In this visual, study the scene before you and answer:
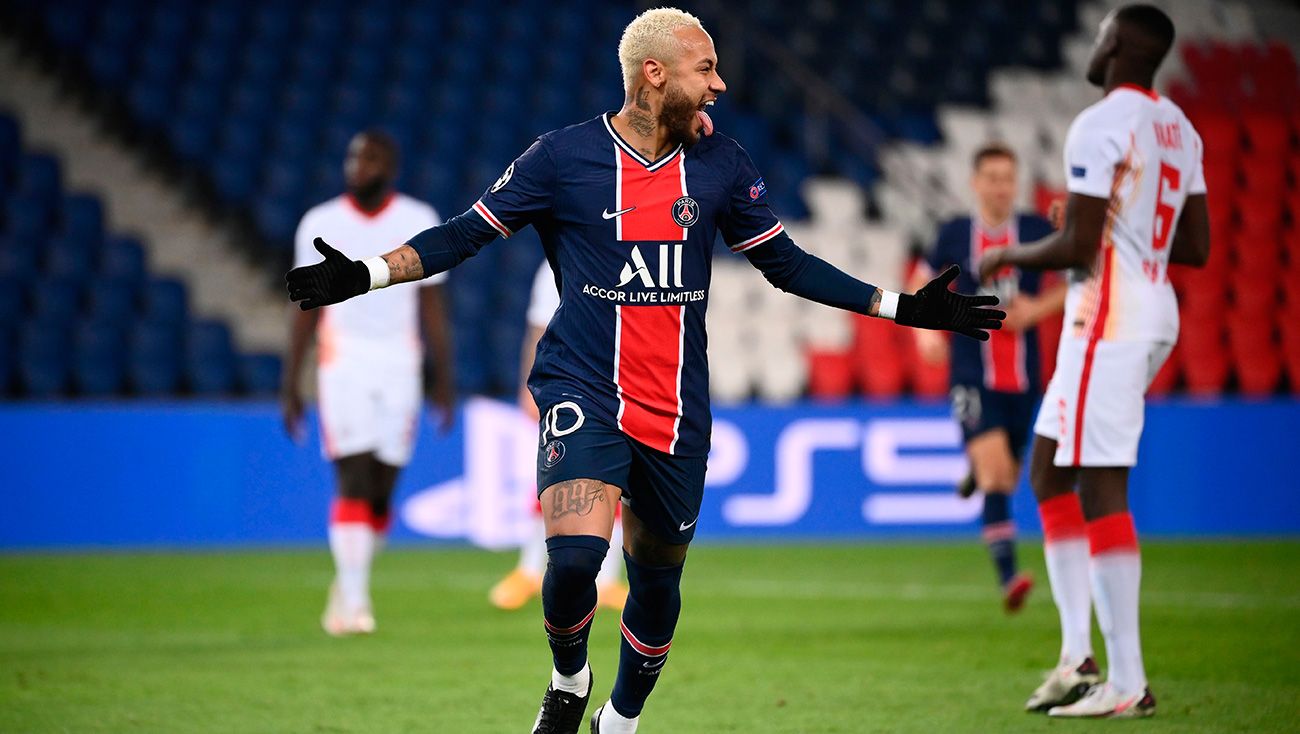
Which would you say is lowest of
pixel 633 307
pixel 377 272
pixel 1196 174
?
pixel 633 307

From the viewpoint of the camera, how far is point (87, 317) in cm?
1416

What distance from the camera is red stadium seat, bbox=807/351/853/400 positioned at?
1458cm

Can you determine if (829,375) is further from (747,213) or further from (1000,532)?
(747,213)

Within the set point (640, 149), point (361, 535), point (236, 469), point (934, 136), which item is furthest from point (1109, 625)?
point (934, 136)

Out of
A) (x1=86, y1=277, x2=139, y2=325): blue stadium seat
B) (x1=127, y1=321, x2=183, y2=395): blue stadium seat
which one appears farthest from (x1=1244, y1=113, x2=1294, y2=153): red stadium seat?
(x1=86, y1=277, x2=139, y2=325): blue stadium seat

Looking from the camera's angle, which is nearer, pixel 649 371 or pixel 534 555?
pixel 649 371

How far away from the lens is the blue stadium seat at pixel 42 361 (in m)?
13.5

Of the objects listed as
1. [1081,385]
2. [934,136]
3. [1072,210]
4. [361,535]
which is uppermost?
[934,136]

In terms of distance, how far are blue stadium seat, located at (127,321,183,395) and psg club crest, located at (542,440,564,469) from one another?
9.70 metres

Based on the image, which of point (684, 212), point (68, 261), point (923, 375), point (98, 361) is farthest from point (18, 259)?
point (684, 212)

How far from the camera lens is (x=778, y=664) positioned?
7.19 meters

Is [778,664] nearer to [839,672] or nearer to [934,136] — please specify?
[839,672]

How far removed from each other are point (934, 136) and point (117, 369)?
347 inches

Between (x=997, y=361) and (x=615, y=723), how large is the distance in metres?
4.28
